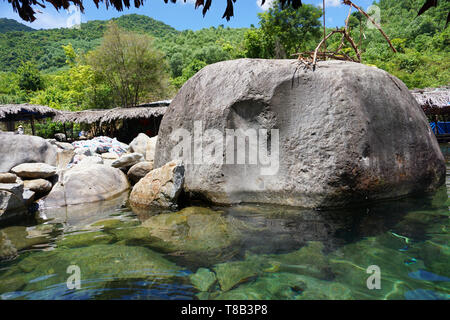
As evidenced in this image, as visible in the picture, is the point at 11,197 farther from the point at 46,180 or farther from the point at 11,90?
the point at 11,90

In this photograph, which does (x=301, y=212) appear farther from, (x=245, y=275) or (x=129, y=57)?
(x=129, y=57)

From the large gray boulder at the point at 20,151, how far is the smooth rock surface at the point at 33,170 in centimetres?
20

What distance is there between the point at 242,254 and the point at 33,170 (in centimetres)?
450

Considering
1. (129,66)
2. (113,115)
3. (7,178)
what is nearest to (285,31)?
(129,66)

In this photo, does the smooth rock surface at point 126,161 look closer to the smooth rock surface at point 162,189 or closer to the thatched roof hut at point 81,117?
the smooth rock surface at point 162,189

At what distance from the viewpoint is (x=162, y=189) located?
162 inches

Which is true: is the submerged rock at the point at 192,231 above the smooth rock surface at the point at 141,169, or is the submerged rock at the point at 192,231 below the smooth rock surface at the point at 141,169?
below

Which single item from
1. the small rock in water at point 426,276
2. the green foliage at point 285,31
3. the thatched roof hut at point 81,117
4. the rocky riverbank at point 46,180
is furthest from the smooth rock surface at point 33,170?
the green foliage at point 285,31

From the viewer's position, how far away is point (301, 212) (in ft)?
11.1

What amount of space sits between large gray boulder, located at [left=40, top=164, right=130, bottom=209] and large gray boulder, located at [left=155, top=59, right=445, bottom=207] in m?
1.80

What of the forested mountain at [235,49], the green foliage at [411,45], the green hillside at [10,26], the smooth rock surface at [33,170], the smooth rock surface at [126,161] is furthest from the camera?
the green hillside at [10,26]

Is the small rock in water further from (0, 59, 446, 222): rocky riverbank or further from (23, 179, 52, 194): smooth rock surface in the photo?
(23, 179, 52, 194): smooth rock surface

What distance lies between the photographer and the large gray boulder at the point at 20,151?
5164mm

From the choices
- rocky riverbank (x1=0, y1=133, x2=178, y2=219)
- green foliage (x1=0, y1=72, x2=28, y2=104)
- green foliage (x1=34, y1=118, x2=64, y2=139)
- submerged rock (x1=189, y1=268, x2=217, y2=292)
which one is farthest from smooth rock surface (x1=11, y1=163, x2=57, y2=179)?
green foliage (x1=0, y1=72, x2=28, y2=104)
